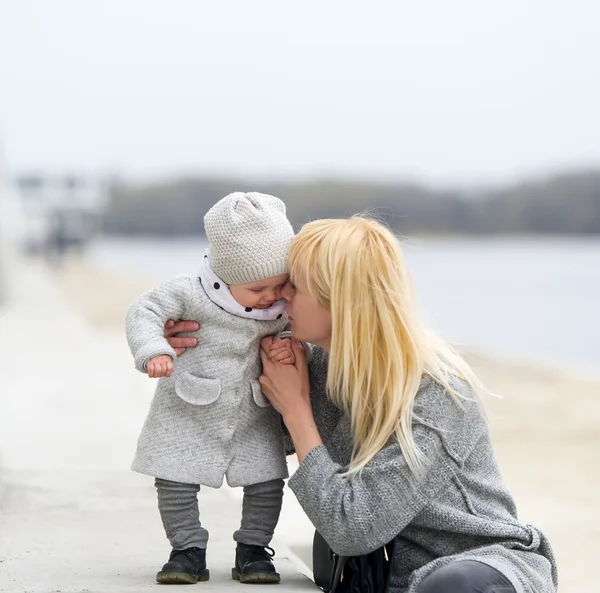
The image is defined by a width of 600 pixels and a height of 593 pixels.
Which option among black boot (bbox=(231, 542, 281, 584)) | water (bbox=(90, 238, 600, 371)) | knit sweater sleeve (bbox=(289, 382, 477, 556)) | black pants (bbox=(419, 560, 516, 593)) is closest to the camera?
black pants (bbox=(419, 560, 516, 593))

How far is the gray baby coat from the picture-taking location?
2.88 meters

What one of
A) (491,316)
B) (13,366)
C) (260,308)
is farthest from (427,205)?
(260,308)

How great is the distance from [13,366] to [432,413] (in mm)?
8286

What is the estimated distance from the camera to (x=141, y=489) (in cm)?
469

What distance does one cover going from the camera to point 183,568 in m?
2.95

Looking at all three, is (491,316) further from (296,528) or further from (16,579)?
(16,579)

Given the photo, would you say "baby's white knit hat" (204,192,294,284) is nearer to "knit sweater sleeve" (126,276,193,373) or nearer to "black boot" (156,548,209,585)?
"knit sweater sleeve" (126,276,193,373)

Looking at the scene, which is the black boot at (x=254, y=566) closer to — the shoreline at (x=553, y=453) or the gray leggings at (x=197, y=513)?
the gray leggings at (x=197, y=513)

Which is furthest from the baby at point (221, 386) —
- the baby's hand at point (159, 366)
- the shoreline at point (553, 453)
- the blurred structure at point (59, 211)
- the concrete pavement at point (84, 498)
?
the blurred structure at point (59, 211)

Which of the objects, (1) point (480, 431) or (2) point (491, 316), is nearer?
(1) point (480, 431)

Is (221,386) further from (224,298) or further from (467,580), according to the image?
(467,580)

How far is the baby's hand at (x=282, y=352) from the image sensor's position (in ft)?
9.63

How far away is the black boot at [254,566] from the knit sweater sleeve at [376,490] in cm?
36

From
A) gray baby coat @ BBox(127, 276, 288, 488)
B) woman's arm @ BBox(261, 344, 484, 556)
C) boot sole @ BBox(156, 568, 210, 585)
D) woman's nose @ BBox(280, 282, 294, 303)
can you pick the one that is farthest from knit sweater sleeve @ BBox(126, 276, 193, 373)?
boot sole @ BBox(156, 568, 210, 585)
